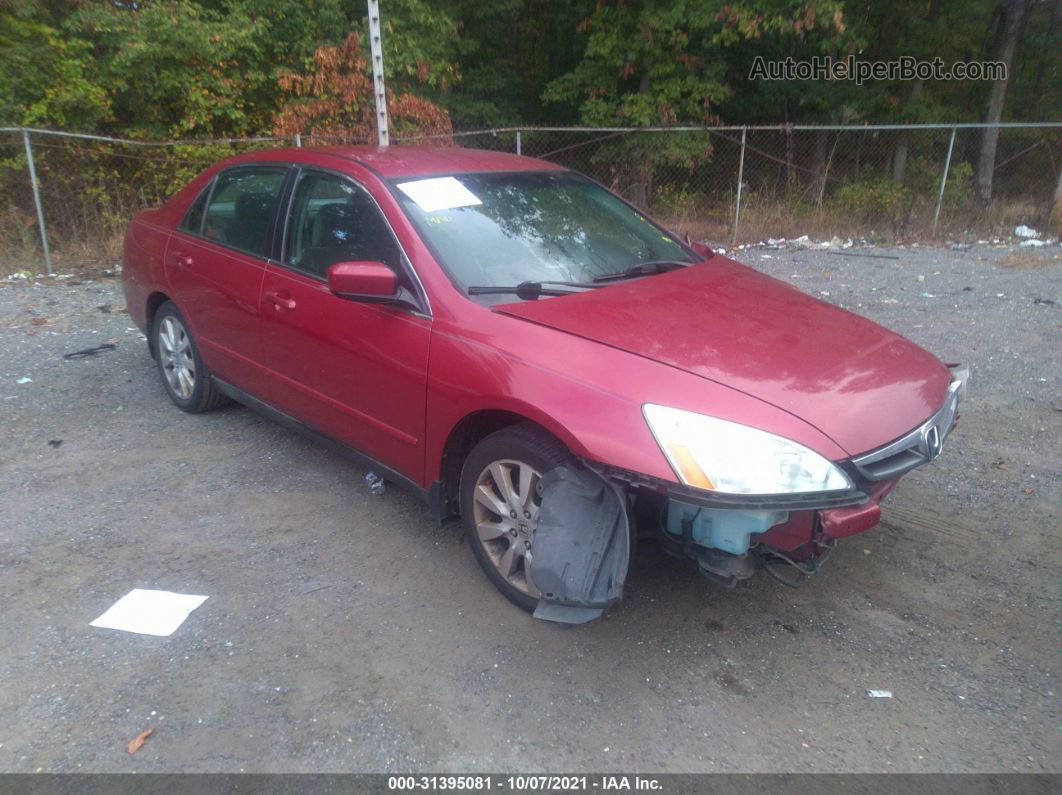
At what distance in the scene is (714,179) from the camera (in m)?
15.1

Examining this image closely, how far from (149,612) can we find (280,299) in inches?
62.7

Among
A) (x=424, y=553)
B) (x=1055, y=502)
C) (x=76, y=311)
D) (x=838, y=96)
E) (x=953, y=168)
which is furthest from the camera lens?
(x=838, y=96)

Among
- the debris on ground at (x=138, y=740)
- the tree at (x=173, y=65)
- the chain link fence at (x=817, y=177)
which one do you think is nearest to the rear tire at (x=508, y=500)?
the debris on ground at (x=138, y=740)

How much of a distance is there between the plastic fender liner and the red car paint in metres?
0.19

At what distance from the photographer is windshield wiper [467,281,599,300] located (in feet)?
11.3

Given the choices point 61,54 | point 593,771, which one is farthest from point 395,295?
point 61,54

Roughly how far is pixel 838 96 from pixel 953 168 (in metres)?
2.67

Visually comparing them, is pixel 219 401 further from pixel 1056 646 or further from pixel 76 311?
pixel 1056 646

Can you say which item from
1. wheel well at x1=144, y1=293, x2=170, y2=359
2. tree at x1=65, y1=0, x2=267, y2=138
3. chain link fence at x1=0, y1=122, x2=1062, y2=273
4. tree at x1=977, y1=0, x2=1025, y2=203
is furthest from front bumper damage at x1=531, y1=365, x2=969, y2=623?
tree at x1=977, y1=0, x2=1025, y2=203

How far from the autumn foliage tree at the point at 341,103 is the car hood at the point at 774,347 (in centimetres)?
1027

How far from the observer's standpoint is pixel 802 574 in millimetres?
3273

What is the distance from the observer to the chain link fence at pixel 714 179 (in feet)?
36.6

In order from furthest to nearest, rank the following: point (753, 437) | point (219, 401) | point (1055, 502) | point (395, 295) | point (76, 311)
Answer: point (76, 311) < point (219, 401) < point (1055, 502) < point (395, 295) < point (753, 437)

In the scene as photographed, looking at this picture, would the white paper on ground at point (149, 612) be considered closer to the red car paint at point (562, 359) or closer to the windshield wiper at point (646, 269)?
the red car paint at point (562, 359)
